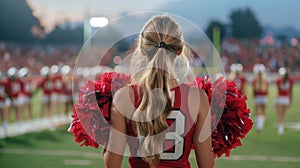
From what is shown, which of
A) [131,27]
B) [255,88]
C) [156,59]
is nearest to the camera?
[156,59]

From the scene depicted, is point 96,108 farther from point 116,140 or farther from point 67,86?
point 67,86

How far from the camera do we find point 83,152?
7.99 m

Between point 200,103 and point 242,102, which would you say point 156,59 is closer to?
point 200,103

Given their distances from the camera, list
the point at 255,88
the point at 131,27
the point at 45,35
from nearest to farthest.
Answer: the point at 131,27 < the point at 255,88 < the point at 45,35

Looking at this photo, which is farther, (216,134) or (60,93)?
(60,93)

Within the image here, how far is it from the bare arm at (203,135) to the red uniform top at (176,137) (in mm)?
28

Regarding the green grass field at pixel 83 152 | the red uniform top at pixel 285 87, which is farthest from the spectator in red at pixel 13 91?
the red uniform top at pixel 285 87

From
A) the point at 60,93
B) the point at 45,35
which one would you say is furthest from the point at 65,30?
the point at 60,93

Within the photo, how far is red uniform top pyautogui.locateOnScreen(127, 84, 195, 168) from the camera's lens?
201 cm

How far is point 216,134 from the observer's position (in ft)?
7.27

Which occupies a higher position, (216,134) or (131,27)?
(131,27)

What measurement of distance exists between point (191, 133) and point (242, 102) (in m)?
0.35

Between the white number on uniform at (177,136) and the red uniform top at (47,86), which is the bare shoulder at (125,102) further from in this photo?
the red uniform top at (47,86)

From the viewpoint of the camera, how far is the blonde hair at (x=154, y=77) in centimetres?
196
